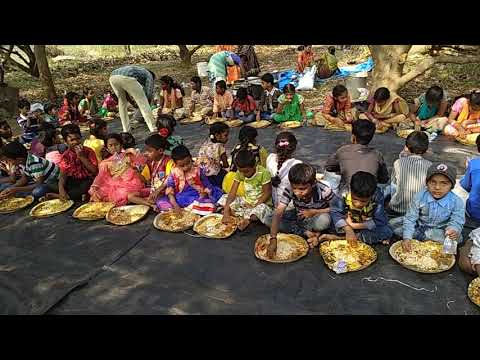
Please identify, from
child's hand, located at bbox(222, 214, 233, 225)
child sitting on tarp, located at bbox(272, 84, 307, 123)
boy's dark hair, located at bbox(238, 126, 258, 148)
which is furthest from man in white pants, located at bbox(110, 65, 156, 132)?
child's hand, located at bbox(222, 214, 233, 225)

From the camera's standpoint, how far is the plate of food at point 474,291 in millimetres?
2285

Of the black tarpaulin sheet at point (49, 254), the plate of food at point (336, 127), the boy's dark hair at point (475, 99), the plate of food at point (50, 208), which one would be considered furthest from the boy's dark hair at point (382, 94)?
the plate of food at point (50, 208)

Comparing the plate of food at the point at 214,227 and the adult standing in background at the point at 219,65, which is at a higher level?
the adult standing in background at the point at 219,65

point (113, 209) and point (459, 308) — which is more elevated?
point (113, 209)

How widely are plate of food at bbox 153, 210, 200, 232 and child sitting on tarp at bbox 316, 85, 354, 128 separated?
3.14 meters

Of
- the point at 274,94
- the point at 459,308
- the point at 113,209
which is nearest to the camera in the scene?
the point at 459,308

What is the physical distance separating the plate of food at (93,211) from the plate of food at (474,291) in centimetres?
317

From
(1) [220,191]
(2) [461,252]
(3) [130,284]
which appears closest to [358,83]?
(1) [220,191]

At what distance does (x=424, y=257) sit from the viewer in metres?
2.69

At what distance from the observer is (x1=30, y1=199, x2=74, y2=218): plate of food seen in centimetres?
382

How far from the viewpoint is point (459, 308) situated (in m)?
2.29

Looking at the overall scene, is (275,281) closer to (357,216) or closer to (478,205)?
(357,216)

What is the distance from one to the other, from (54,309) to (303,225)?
2030mm

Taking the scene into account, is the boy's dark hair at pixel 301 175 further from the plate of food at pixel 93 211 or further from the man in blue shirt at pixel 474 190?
the plate of food at pixel 93 211
